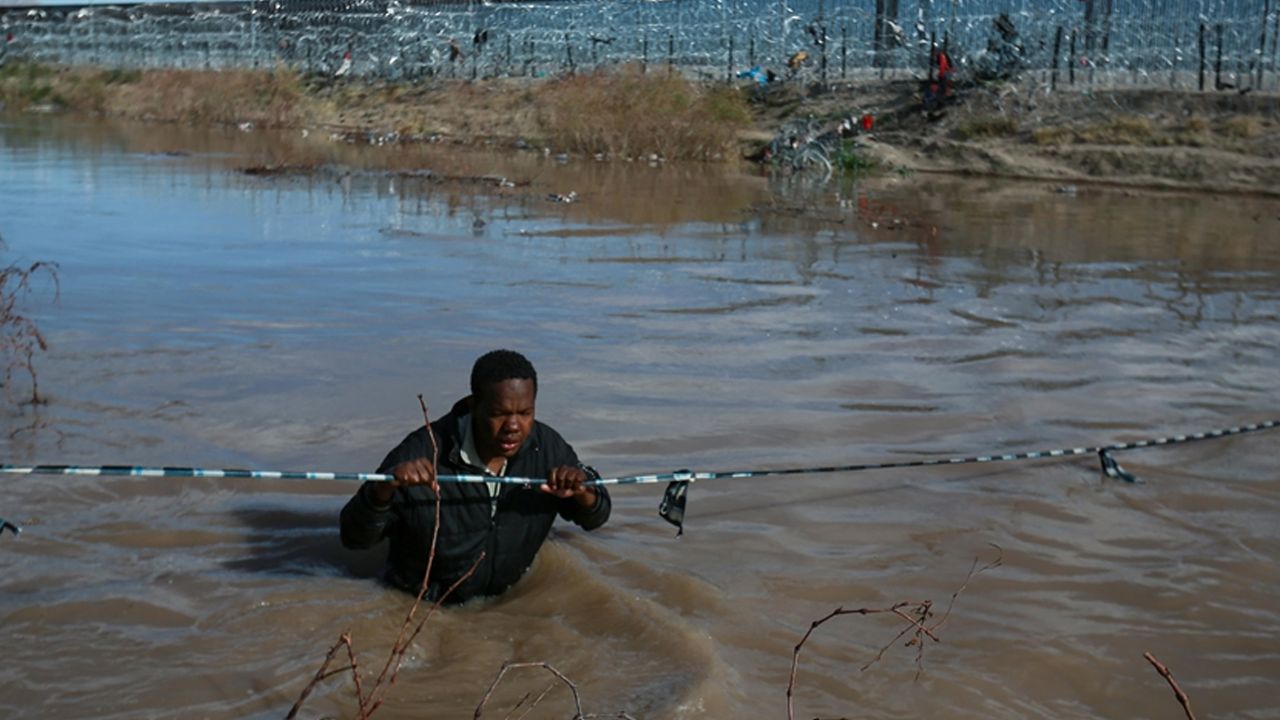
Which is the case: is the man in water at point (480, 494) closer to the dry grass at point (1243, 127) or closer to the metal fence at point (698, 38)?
the dry grass at point (1243, 127)

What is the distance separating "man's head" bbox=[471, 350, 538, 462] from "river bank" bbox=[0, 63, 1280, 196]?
1726 cm

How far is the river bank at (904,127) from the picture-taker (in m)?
22.3

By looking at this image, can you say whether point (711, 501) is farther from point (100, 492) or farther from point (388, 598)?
point (100, 492)

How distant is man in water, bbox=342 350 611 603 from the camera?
4.61 meters

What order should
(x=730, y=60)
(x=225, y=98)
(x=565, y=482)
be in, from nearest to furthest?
(x=565, y=482), (x=730, y=60), (x=225, y=98)

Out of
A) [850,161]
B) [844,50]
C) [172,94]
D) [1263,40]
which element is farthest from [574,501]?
[172,94]

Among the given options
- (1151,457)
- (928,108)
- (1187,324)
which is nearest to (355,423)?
(1151,457)

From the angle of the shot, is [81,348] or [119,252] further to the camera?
[119,252]

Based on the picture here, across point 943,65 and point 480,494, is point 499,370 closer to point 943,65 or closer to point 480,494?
point 480,494

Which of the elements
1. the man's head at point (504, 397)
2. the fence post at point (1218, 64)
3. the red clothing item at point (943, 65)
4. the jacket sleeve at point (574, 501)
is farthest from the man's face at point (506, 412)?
the red clothing item at point (943, 65)

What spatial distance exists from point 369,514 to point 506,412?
0.53m

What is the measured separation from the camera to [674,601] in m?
5.32

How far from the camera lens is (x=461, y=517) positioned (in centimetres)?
480

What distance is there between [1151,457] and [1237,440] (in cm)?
58
